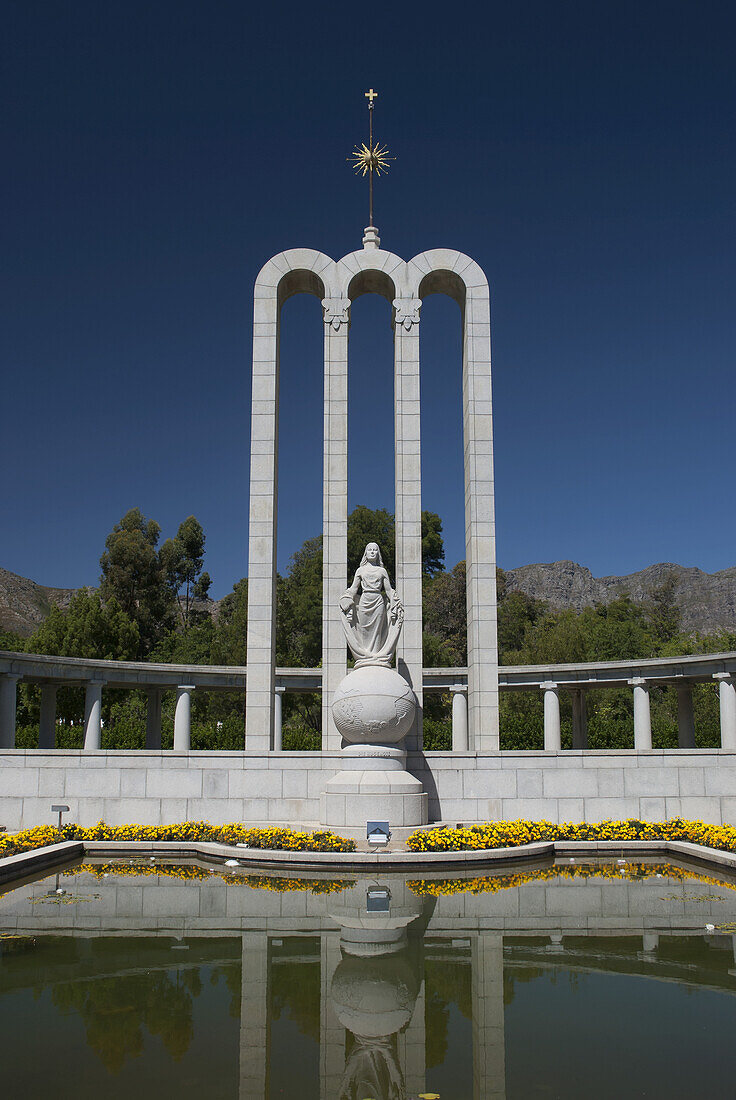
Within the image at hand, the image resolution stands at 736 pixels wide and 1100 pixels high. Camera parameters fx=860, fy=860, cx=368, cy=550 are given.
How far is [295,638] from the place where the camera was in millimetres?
56188

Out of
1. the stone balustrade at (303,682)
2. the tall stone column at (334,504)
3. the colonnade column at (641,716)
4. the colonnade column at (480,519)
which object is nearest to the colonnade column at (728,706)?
the stone balustrade at (303,682)

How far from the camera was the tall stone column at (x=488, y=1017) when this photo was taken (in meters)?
5.33

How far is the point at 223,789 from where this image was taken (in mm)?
18141

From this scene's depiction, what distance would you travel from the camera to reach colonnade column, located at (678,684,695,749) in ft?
137

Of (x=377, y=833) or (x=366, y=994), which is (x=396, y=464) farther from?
(x=366, y=994)

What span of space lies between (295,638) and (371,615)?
3744cm

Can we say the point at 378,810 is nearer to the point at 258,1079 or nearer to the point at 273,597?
the point at 273,597

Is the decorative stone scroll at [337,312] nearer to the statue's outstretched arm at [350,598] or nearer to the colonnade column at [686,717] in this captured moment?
the statue's outstretched arm at [350,598]

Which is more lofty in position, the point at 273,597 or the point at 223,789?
the point at 273,597

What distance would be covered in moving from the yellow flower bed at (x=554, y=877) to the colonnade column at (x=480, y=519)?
6.43m

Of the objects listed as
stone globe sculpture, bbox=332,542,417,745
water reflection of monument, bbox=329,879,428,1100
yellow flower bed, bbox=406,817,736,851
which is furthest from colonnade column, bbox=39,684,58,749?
water reflection of monument, bbox=329,879,428,1100

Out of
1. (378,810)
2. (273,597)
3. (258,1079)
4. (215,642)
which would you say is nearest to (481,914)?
(258,1079)

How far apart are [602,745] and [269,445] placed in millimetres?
30691

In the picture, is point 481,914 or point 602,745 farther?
point 602,745
